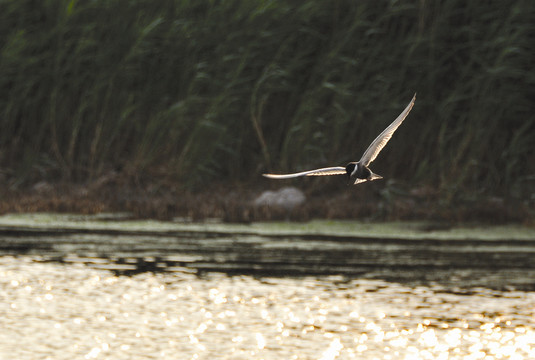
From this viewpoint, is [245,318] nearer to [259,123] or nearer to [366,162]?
[366,162]

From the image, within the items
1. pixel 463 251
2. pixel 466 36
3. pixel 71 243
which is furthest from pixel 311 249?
pixel 466 36

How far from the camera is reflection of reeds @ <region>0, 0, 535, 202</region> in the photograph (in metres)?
11.4

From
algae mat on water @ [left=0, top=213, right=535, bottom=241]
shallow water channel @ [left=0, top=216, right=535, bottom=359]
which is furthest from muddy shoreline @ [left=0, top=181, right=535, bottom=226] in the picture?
shallow water channel @ [left=0, top=216, right=535, bottom=359]

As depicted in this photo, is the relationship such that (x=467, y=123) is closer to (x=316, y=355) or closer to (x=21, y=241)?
(x=21, y=241)

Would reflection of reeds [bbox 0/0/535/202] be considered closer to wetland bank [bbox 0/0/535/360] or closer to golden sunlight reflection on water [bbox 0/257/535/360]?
wetland bank [bbox 0/0/535/360]

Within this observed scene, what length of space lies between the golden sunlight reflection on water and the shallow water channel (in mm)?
11

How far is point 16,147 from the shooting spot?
1193 centimetres

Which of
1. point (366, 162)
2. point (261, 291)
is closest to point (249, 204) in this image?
point (261, 291)

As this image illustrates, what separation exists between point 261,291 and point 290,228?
307 cm

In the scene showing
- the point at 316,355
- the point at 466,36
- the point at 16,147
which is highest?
the point at 466,36

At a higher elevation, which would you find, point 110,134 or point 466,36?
point 466,36

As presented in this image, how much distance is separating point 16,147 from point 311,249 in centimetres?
413

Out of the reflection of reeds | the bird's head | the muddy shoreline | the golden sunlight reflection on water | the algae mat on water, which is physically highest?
the reflection of reeds

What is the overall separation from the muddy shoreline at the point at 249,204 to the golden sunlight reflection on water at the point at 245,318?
289cm
